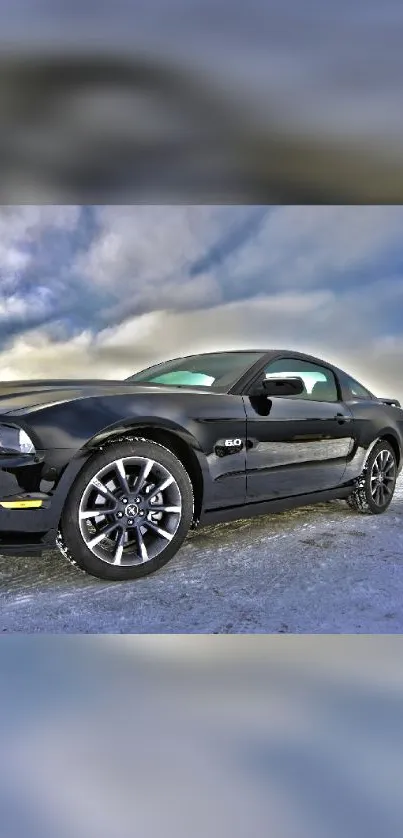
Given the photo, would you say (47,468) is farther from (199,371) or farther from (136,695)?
(199,371)

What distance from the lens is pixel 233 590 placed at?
2.50 m

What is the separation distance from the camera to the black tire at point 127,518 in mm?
2408

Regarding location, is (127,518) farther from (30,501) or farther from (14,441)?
(14,441)

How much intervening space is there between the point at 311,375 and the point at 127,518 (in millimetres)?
1834

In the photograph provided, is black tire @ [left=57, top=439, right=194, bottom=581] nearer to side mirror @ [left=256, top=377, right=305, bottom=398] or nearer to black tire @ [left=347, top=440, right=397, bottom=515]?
side mirror @ [left=256, top=377, right=305, bottom=398]

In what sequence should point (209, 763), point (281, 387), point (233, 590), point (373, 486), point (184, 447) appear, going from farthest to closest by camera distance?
point (373, 486)
point (281, 387)
point (184, 447)
point (233, 590)
point (209, 763)

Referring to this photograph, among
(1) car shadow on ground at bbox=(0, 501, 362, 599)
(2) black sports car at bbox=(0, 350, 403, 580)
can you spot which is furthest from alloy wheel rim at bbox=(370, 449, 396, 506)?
(2) black sports car at bbox=(0, 350, 403, 580)

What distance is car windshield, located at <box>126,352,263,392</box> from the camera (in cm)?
323

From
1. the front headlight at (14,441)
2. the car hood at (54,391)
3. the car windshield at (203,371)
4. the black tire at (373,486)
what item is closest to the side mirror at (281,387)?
the car windshield at (203,371)

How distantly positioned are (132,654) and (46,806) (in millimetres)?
673

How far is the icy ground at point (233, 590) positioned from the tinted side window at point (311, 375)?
93 cm

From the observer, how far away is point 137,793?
1.25 metres

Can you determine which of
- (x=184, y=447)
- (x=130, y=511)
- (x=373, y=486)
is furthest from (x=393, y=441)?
(x=130, y=511)
